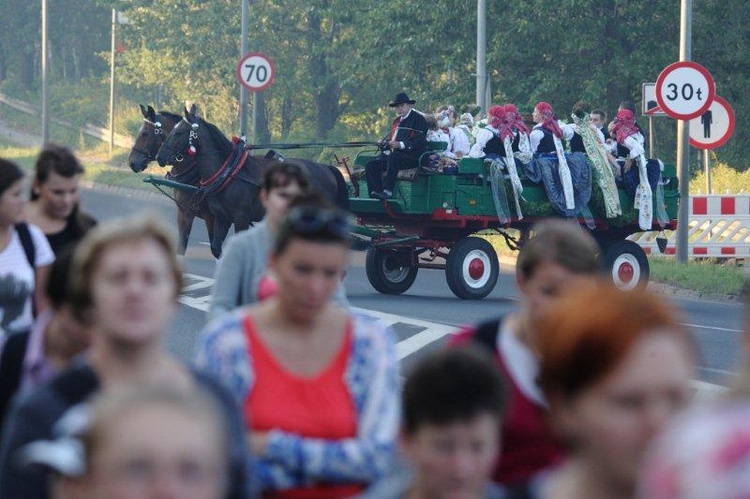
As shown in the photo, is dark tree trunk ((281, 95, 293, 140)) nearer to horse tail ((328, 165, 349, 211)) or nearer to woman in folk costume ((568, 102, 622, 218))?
woman in folk costume ((568, 102, 622, 218))

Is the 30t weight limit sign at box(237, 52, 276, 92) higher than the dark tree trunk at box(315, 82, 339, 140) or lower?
lower

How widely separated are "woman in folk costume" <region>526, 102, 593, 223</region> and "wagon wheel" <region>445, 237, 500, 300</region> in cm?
112

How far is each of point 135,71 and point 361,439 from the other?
57.3 meters

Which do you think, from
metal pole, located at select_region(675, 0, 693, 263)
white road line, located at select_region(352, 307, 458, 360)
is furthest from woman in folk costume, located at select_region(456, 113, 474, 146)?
white road line, located at select_region(352, 307, 458, 360)

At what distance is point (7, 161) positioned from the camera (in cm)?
664

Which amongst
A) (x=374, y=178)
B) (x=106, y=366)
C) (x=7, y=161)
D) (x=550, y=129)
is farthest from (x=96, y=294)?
(x=550, y=129)

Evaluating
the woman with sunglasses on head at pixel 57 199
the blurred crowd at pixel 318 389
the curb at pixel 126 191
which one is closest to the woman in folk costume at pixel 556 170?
the woman with sunglasses on head at pixel 57 199

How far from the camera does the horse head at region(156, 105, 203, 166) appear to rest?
72.0 feet

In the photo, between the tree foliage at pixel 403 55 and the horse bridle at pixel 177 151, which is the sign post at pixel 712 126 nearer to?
the horse bridle at pixel 177 151

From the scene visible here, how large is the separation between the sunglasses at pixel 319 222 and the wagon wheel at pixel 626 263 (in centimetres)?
1715

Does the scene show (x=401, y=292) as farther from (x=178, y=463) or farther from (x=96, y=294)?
(x=178, y=463)

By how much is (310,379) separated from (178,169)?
17.8 meters

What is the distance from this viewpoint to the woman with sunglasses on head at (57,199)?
6863 mm

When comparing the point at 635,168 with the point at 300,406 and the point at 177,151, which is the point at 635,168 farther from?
the point at 300,406
